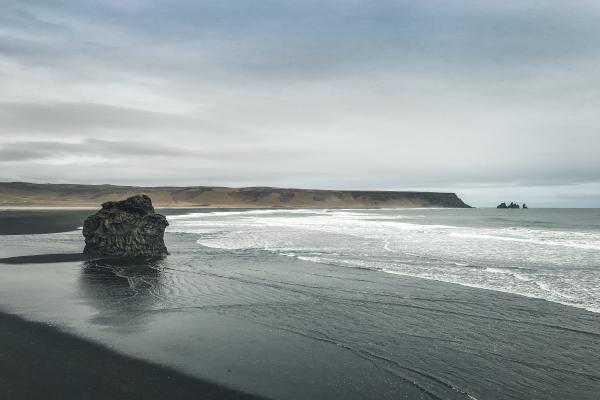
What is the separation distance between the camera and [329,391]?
19.5ft

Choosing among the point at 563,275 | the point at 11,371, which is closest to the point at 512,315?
the point at 563,275

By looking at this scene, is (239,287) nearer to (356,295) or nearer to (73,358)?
(356,295)

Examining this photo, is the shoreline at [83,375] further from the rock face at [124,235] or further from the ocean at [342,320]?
the rock face at [124,235]

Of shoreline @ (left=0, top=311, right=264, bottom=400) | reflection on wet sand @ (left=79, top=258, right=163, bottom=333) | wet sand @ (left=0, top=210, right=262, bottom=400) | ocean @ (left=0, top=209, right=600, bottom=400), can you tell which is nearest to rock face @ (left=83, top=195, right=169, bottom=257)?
reflection on wet sand @ (left=79, top=258, right=163, bottom=333)

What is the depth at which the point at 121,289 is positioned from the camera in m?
12.4

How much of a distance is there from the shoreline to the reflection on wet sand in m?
1.34

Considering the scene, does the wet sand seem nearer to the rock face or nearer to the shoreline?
the shoreline

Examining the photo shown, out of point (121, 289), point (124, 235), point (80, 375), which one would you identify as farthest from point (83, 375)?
point (124, 235)

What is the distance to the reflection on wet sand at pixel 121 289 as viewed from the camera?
9.24 m

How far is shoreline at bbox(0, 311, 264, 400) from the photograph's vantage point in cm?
567

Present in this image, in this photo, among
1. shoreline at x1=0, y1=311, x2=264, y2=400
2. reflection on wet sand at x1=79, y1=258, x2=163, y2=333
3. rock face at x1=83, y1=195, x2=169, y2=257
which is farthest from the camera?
rock face at x1=83, y1=195, x2=169, y2=257

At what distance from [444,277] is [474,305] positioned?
410 cm

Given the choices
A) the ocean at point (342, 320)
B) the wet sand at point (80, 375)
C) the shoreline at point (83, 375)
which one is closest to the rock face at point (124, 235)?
the ocean at point (342, 320)

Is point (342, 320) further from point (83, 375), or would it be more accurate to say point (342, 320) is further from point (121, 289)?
point (121, 289)
